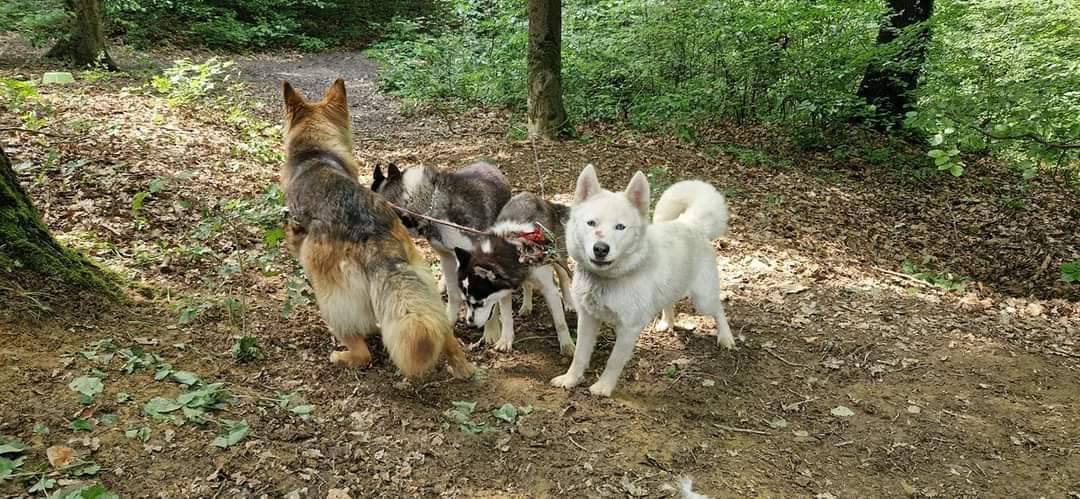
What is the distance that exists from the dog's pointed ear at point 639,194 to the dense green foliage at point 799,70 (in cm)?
324

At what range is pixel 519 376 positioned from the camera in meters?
4.39

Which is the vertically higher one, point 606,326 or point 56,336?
point 56,336

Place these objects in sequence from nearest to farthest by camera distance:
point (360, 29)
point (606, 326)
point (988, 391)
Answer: point (988, 391), point (606, 326), point (360, 29)

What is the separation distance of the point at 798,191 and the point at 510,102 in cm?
622

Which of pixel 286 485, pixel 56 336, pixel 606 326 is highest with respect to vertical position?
pixel 56 336

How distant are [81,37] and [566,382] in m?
13.4

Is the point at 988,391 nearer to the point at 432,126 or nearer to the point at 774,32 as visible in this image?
the point at 774,32

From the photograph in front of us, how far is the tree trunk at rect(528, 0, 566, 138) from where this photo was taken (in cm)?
941

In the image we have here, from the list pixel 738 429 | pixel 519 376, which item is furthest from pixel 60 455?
pixel 738 429

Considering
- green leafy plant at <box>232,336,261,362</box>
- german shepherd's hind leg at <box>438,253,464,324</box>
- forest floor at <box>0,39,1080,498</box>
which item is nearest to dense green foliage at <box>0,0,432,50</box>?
forest floor at <box>0,39,1080,498</box>

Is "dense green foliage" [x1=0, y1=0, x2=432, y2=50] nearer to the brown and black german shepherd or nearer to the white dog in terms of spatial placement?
the brown and black german shepherd

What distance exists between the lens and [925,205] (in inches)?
346

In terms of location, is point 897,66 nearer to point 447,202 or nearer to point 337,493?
point 447,202

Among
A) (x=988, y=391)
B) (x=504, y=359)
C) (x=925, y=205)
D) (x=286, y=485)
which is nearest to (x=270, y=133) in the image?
(x=504, y=359)
